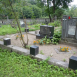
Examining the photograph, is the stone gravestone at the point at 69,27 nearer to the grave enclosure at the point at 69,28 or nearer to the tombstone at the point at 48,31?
the grave enclosure at the point at 69,28

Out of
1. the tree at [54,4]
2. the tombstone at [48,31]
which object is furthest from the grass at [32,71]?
the tree at [54,4]

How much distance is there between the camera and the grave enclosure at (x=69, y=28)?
173 inches

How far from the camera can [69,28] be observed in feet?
15.1

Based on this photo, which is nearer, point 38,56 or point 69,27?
point 38,56

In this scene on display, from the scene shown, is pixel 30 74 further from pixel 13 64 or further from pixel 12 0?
pixel 12 0

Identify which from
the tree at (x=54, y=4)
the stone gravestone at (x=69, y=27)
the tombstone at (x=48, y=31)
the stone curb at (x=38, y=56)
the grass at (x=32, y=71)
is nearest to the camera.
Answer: the grass at (x=32, y=71)

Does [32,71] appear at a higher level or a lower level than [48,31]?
lower

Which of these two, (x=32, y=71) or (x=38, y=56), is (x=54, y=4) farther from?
(x=32, y=71)

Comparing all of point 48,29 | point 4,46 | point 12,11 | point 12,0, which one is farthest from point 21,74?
point 48,29

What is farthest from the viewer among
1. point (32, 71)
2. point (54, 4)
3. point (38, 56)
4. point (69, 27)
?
point (54, 4)

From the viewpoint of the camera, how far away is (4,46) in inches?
157

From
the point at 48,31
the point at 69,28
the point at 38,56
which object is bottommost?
the point at 38,56

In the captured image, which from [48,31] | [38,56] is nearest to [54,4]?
[48,31]

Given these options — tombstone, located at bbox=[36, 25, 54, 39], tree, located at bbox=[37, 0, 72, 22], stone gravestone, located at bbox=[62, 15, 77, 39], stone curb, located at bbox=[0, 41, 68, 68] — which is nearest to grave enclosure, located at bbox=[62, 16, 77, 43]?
stone gravestone, located at bbox=[62, 15, 77, 39]
